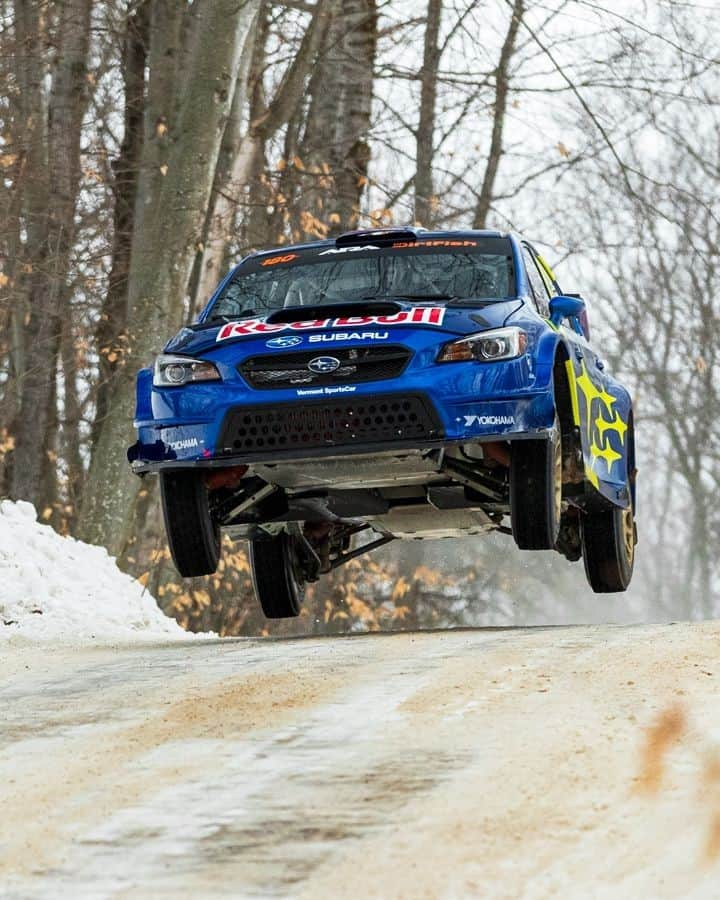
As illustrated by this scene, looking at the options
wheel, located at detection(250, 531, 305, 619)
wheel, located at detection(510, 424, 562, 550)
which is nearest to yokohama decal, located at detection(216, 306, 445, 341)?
wheel, located at detection(510, 424, 562, 550)

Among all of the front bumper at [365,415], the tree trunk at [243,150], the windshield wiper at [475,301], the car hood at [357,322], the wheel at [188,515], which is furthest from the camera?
the tree trunk at [243,150]

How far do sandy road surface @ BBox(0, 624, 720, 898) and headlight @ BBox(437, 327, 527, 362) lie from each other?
1835 mm

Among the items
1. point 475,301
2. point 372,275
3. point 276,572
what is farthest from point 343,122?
point 475,301

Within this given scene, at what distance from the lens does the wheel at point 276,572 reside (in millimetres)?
10898

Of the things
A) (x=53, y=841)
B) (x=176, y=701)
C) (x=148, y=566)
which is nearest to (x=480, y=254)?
(x=176, y=701)

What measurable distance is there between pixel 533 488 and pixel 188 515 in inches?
75.8

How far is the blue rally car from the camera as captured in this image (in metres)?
8.46

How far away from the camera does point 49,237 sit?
69.7 feet

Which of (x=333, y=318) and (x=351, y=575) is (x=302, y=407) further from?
(x=351, y=575)

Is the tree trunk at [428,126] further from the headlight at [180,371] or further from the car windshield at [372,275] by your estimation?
the headlight at [180,371]

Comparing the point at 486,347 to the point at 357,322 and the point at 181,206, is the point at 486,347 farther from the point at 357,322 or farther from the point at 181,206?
the point at 181,206

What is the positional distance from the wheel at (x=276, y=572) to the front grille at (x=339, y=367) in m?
2.41

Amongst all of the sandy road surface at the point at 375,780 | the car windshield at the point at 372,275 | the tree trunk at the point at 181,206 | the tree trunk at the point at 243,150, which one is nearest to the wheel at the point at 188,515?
the car windshield at the point at 372,275

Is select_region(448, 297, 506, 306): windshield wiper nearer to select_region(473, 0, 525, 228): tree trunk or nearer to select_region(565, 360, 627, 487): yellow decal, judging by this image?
select_region(565, 360, 627, 487): yellow decal
